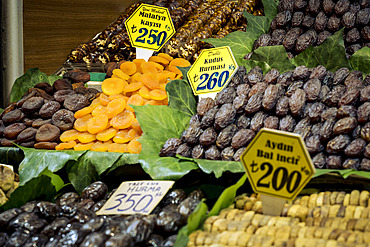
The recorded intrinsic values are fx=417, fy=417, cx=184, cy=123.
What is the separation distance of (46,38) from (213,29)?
1516mm

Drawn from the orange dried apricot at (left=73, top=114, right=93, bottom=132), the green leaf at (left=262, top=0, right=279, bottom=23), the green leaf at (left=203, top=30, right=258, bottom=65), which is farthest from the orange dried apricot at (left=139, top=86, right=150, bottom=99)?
the green leaf at (left=262, top=0, right=279, bottom=23)

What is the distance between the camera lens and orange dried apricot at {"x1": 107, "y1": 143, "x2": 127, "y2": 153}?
2295mm

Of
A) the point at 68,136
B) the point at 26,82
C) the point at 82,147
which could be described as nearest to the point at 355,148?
the point at 82,147

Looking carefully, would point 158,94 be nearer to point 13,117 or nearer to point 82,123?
point 82,123

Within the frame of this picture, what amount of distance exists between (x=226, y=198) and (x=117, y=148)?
90 cm

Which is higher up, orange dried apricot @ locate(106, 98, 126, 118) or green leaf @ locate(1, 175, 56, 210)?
orange dried apricot @ locate(106, 98, 126, 118)

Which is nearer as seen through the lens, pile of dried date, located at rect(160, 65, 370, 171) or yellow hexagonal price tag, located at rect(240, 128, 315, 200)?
yellow hexagonal price tag, located at rect(240, 128, 315, 200)

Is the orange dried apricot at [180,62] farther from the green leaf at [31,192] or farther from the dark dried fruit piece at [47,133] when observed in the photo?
the green leaf at [31,192]

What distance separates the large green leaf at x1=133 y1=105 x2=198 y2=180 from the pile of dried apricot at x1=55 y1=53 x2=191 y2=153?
10 centimetres

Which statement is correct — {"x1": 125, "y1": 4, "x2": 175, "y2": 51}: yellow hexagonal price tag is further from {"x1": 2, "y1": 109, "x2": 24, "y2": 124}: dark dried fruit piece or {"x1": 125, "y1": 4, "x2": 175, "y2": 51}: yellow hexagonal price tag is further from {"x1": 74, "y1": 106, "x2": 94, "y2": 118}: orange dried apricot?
{"x1": 2, "y1": 109, "x2": 24, "y2": 124}: dark dried fruit piece

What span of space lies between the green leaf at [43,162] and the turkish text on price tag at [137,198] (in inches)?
20.4

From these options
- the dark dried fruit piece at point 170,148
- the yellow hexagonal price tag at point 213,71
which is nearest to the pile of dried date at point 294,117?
the dark dried fruit piece at point 170,148

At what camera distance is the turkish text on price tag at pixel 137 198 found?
165 cm

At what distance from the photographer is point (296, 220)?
56.2 inches
